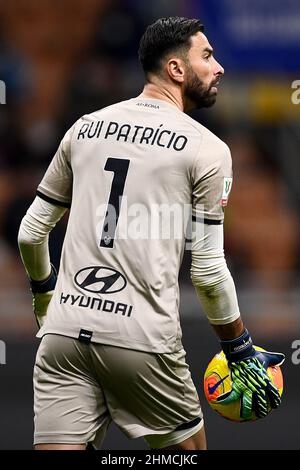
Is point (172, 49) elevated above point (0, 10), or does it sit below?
above

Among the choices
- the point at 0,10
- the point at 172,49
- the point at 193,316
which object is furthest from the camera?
the point at 0,10

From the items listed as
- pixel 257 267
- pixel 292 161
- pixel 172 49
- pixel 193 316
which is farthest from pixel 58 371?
pixel 292 161

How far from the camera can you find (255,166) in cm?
1075

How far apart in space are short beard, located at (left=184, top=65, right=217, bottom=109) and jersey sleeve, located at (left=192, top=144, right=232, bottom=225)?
289 mm

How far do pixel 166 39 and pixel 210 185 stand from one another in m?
0.61

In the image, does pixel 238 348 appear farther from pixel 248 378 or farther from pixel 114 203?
pixel 114 203

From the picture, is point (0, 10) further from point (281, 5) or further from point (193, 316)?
point (193, 316)

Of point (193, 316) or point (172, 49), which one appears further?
point (193, 316)

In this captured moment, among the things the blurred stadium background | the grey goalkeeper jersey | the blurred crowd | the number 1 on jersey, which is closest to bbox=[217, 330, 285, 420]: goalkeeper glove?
the grey goalkeeper jersey

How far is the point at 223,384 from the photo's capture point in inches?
167

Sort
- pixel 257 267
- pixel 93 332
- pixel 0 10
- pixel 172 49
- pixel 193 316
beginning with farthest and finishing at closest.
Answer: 1. pixel 0 10
2. pixel 257 267
3. pixel 193 316
4. pixel 172 49
5. pixel 93 332

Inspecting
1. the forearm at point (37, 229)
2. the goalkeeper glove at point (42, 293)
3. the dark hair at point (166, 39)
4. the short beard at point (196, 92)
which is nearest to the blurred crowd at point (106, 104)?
the goalkeeper glove at point (42, 293)

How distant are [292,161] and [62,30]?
9.12ft

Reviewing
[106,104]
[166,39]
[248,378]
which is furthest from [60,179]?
[106,104]
